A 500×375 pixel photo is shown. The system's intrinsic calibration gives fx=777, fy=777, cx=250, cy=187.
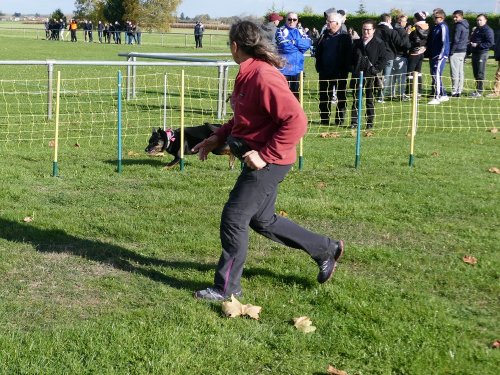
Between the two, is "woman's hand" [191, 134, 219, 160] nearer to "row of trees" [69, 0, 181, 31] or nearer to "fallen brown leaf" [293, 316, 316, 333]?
"fallen brown leaf" [293, 316, 316, 333]

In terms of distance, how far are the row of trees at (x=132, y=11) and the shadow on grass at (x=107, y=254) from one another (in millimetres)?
64412

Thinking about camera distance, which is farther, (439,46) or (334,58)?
(439,46)

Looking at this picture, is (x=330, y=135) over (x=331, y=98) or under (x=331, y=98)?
under

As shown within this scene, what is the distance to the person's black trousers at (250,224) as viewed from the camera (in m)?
4.96

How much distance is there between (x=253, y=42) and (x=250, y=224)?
123 centimetres

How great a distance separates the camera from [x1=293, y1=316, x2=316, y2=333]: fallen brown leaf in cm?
472

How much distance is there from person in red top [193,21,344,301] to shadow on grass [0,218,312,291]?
21.3 inches

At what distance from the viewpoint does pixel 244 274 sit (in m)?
5.80

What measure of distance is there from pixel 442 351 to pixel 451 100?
523 inches

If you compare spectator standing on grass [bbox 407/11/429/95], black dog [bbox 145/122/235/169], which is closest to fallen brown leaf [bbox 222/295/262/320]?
black dog [bbox 145/122/235/169]

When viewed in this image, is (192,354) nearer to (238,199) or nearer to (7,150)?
(238,199)

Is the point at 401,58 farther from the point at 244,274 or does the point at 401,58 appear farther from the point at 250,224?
the point at 250,224

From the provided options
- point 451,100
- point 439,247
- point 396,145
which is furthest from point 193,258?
point 451,100

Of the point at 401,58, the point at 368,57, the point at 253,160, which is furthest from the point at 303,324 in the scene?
the point at 401,58
